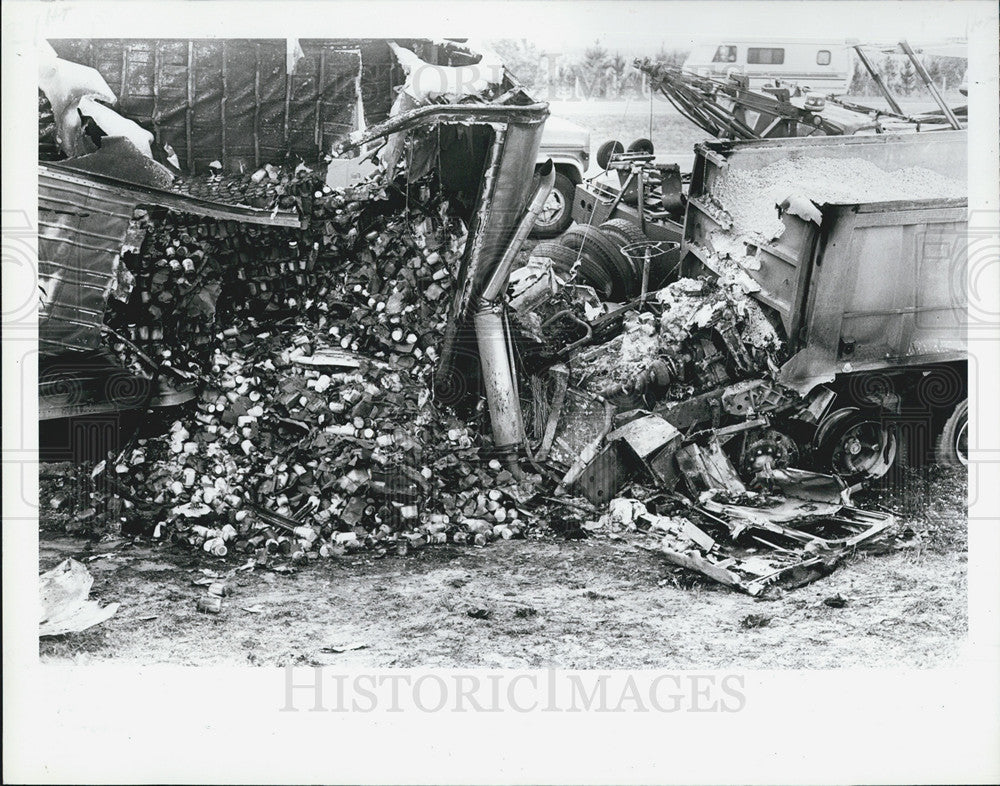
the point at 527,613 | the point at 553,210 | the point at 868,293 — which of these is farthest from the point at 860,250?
the point at 527,613

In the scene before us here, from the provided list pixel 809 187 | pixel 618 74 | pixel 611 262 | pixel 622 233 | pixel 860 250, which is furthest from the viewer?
pixel 622 233

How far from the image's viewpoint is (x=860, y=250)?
4.20 m

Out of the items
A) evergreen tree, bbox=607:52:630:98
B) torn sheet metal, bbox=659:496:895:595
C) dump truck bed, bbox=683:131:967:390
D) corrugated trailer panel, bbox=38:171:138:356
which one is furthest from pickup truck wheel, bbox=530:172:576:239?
corrugated trailer panel, bbox=38:171:138:356

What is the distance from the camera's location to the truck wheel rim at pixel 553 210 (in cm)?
491

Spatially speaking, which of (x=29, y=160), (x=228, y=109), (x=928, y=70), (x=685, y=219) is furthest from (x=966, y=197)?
(x=29, y=160)

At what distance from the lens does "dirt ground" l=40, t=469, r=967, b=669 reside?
12.6 feet

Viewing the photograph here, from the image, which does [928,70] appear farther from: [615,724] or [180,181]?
[180,181]

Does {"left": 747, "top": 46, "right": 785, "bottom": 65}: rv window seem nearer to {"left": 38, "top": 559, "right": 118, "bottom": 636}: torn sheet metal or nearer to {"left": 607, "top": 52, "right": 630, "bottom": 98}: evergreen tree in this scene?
{"left": 607, "top": 52, "right": 630, "bottom": 98}: evergreen tree

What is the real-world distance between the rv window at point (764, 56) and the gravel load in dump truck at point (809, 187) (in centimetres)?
66

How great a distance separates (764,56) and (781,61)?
9 cm

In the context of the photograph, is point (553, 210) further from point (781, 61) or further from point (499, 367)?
point (781, 61)

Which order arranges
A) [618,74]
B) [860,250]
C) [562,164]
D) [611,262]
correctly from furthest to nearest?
[611,262], [562,164], [860,250], [618,74]

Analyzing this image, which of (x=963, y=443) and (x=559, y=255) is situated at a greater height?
(x=559, y=255)

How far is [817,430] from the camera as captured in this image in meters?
4.32
